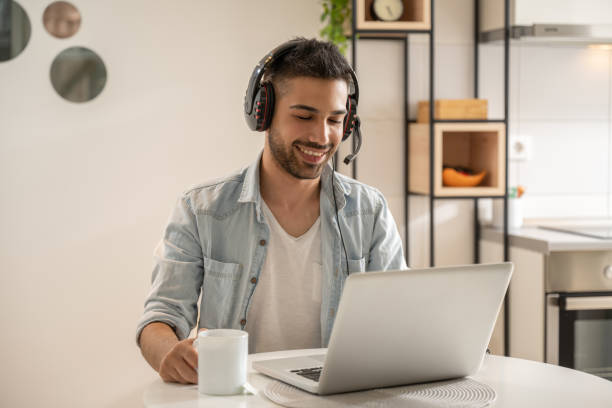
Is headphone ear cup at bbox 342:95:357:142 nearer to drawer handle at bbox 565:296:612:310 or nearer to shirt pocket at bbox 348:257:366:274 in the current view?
shirt pocket at bbox 348:257:366:274

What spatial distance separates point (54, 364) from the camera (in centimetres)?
270

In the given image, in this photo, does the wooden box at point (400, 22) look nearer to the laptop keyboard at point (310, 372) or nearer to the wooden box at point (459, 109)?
the wooden box at point (459, 109)

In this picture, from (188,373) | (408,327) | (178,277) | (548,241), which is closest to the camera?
(408,327)

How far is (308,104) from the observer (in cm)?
161

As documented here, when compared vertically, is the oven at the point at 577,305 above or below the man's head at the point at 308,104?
below

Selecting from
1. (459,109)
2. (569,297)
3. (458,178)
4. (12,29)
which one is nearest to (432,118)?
(459,109)

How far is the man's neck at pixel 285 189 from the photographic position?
1743mm

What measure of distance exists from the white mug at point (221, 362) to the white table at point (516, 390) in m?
0.02

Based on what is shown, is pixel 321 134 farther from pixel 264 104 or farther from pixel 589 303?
pixel 589 303

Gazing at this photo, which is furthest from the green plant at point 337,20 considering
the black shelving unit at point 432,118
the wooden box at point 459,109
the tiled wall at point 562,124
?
the tiled wall at point 562,124

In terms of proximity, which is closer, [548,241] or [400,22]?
[548,241]

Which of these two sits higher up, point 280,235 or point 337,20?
point 337,20

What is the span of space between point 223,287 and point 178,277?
0.11 m

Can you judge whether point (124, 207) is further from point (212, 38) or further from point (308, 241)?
point (308, 241)
